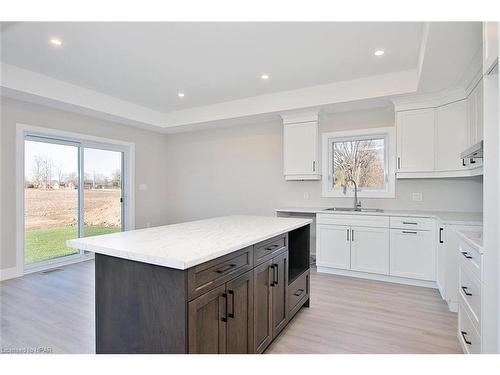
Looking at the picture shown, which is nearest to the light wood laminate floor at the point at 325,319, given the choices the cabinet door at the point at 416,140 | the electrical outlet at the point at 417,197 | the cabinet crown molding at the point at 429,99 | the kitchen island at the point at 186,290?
the kitchen island at the point at 186,290

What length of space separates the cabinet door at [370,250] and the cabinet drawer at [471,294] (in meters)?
1.57

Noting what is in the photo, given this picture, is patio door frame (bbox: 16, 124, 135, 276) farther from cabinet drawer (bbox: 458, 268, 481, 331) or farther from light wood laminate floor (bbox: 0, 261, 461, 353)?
cabinet drawer (bbox: 458, 268, 481, 331)

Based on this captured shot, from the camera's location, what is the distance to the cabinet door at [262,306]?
190 centimetres

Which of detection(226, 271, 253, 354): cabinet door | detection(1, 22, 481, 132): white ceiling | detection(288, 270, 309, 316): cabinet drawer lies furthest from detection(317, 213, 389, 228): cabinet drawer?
detection(226, 271, 253, 354): cabinet door

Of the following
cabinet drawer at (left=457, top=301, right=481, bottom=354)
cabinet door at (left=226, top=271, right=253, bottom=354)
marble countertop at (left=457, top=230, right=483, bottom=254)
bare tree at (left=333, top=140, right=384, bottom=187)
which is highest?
bare tree at (left=333, top=140, right=384, bottom=187)

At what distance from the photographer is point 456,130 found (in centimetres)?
353

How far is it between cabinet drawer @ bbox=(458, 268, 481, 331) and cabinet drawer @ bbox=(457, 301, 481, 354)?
6 centimetres

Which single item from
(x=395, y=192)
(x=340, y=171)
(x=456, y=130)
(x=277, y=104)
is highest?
(x=277, y=104)

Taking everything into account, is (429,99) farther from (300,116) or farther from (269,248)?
(269,248)

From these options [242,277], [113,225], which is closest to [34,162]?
[113,225]

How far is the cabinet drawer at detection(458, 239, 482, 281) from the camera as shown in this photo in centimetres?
174

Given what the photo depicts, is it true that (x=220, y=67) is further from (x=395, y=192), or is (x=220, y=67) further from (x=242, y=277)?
(x=395, y=192)

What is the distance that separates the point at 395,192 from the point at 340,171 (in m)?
0.86

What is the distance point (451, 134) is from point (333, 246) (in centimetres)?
203
